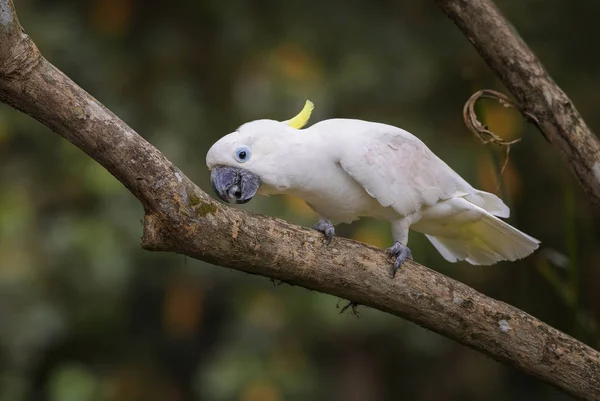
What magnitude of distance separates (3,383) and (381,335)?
1740 millimetres

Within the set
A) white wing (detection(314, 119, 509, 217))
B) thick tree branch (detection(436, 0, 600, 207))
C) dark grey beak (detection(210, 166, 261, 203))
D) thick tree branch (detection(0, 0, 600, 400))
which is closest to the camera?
thick tree branch (detection(0, 0, 600, 400))

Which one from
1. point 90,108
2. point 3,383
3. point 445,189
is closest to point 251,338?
point 3,383

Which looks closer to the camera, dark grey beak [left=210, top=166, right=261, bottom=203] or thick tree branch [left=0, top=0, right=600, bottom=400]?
thick tree branch [left=0, top=0, right=600, bottom=400]

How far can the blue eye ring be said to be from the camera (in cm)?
167

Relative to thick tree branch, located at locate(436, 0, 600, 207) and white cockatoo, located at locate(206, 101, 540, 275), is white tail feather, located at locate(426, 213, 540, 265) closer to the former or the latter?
white cockatoo, located at locate(206, 101, 540, 275)

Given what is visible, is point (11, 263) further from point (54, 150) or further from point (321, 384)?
point (321, 384)

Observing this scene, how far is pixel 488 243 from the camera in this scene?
2029 millimetres

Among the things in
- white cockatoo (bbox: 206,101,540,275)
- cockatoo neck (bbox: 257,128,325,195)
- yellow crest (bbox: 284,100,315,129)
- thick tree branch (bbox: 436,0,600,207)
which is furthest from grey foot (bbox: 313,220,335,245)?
thick tree branch (bbox: 436,0,600,207)

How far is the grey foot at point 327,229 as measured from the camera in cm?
171

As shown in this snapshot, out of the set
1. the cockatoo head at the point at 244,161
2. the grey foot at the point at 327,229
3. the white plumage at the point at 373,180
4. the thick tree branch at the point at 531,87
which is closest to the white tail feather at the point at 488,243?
the white plumage at the point at 373,180

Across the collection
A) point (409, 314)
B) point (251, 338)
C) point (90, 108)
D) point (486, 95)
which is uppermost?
point (90, 108)

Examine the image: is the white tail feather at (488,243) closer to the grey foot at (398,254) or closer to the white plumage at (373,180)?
the white plumage at (373,180)

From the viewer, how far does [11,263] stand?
3205 millimetres

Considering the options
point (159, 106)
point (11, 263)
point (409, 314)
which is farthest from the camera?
point (159, 106)
